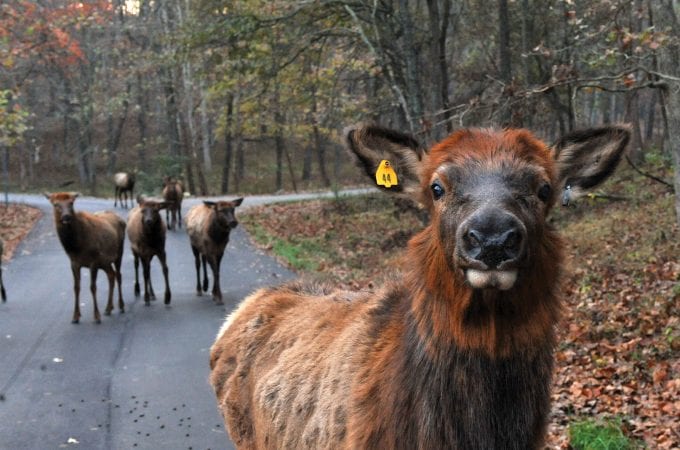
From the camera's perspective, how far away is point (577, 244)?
16.1 m

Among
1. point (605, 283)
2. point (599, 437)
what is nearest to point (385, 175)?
point (599, 437)

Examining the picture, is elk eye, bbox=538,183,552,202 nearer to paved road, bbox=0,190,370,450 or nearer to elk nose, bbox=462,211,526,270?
Answer: elk nose, bbox=462,211,526,270

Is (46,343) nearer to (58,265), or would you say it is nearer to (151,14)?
(58,265)

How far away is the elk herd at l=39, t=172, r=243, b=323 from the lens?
43.9ft

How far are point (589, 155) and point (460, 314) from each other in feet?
4.39

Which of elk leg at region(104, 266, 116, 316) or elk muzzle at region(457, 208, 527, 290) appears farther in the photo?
elk leg at region(104, 266, 116, 316)

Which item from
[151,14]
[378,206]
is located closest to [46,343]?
[378,206]

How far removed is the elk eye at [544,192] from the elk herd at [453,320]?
0.01 m

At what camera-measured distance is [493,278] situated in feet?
9.15

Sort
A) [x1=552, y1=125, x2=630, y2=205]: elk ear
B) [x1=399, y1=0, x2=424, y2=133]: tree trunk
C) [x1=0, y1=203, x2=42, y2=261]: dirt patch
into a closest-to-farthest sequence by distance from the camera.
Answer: [x1=552, y1=125, x2=630, y2=205]: elk ear → [x1=399, y1=0, x2=424, y2=133]: tree trunk → [x1=0, y1=203, x2=42, y2=261]: dirt patch

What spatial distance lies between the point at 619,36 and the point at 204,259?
9853mm

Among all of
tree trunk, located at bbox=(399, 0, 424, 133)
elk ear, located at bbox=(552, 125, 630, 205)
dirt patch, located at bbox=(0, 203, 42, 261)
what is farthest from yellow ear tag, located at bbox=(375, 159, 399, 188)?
dirt patch, located at bbox=(0, 203, 42, 261)

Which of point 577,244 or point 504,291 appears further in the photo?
point 577,244

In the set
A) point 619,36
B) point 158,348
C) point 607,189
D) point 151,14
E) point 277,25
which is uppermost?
point 151,14
